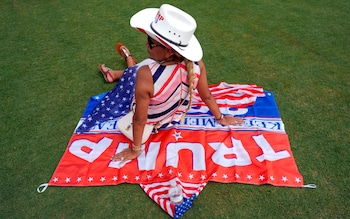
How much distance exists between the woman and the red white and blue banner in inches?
6.8

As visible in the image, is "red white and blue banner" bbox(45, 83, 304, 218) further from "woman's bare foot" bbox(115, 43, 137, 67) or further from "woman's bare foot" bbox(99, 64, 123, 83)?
"woman's bare foot" bbox(115, 43, 137, 67)

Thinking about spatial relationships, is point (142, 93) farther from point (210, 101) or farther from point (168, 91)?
point (210, 101)

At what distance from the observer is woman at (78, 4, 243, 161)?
2.21 metres

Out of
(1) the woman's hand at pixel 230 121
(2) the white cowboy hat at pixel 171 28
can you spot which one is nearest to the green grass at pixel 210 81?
(1) the woman's hand at pixel 230 121

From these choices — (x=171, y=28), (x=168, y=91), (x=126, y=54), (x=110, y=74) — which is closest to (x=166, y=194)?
(x=168, y=91)

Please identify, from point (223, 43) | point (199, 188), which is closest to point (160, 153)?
point (199, 188)

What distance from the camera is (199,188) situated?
2730 millimetres

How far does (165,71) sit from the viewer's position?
2.52 m

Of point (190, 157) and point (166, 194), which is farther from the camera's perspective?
point (190, 157)

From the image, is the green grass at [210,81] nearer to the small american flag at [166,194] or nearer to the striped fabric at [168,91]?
the small american flag at [166,194]

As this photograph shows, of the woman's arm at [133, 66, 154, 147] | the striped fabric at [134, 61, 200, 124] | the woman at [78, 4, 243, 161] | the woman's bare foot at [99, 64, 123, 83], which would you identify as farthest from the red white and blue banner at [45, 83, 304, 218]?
the woman's bare foot at [99, 64, 123, 83]

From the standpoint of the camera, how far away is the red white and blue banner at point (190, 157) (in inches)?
111

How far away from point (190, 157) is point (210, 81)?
4.71ft

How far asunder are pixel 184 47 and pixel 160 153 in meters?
1.20
